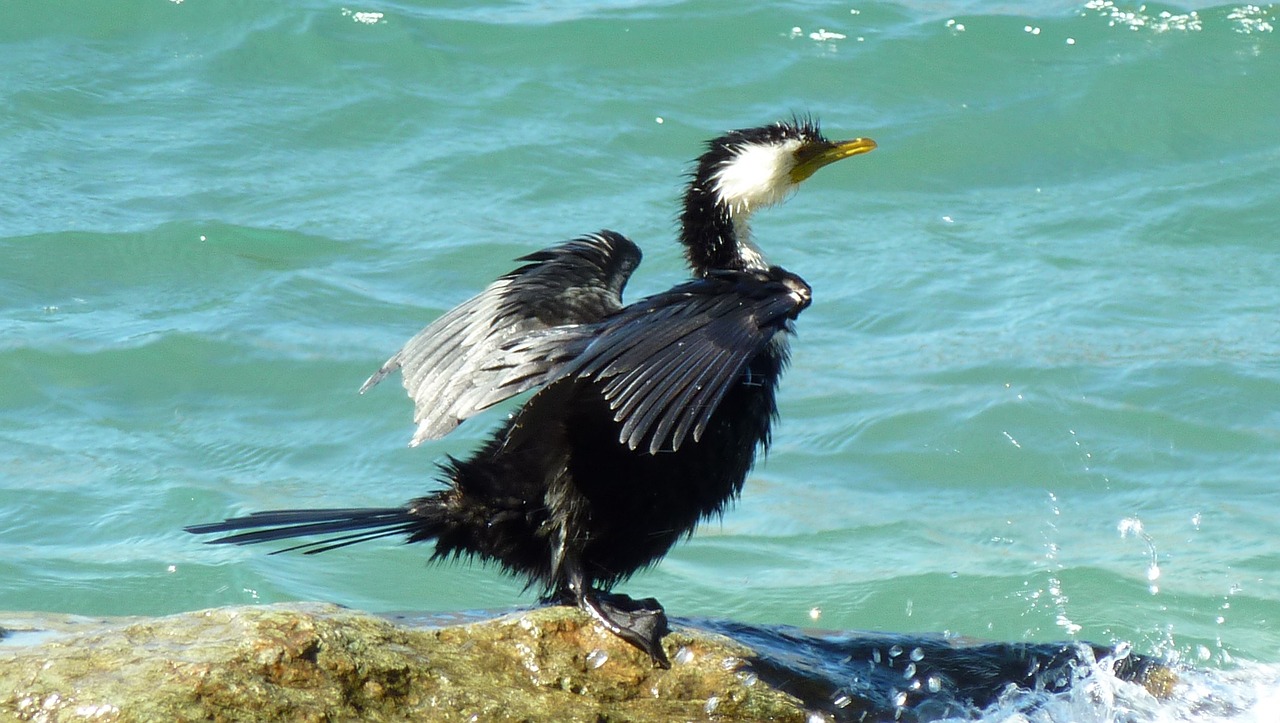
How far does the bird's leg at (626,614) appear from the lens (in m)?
3.97

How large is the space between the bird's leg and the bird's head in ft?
3.71

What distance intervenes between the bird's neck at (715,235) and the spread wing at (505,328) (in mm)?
275

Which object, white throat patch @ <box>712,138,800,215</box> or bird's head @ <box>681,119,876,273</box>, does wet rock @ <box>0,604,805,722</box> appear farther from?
white throat patch @ <box>712,138,800,215</box>

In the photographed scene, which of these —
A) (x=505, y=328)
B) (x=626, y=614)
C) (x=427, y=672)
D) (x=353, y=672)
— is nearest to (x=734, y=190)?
(x=505, y=328)

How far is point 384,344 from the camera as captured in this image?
832 cm

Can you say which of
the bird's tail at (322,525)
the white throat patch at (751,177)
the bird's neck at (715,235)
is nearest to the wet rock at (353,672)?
the bird's tail at (322,525)

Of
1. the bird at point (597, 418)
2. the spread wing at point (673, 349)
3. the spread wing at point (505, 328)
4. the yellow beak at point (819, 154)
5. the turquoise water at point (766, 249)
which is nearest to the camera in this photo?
the spread wing at point (673, 349)

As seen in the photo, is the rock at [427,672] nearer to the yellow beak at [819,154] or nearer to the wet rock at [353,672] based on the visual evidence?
the wet rock at [353,672]

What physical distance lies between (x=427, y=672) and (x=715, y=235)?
72.0 inches

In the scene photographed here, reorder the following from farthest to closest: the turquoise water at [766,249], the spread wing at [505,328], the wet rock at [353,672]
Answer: the turquoise water at [766,249] → the spread wing at [505,328] → the wet rock at [353,672]

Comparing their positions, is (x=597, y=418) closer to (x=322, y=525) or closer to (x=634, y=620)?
(x=634, y=620)

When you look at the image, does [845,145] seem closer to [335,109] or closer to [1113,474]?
[1113,474]

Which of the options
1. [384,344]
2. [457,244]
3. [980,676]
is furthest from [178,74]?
[980,676]

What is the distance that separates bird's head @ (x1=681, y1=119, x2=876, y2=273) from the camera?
4.89 metres
